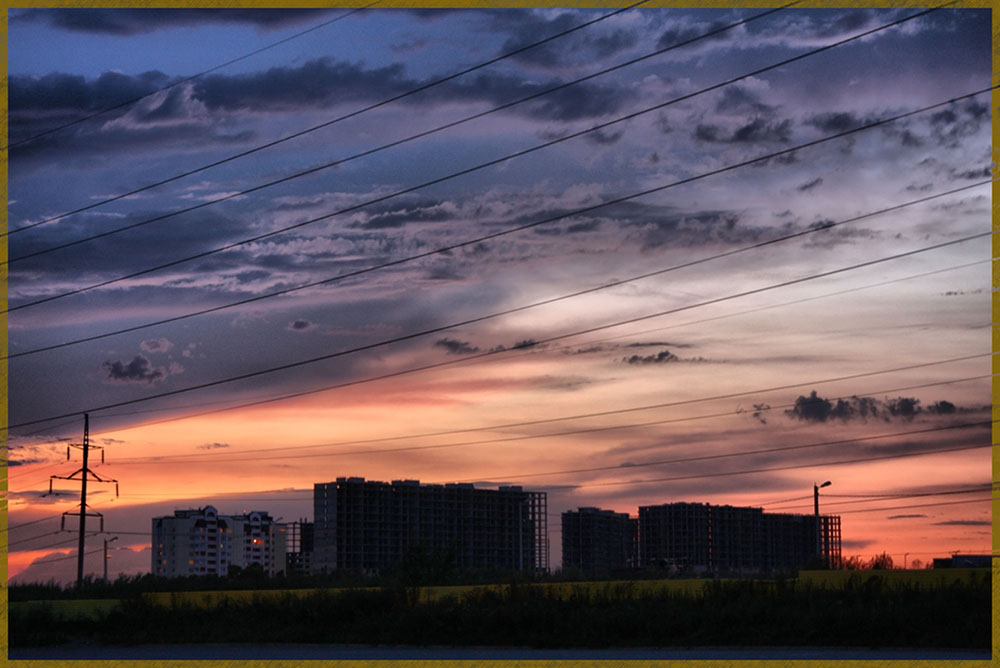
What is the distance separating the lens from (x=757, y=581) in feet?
112

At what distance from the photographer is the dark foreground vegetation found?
28547mm

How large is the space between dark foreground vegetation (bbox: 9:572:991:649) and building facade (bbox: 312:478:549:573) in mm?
89339

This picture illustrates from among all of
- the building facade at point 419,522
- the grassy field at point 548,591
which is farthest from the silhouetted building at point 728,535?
the grassy field at point 548,591

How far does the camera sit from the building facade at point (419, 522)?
128500mm

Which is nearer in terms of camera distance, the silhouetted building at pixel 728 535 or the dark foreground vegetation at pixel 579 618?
the dark foreground vegetation at pixel 579 618

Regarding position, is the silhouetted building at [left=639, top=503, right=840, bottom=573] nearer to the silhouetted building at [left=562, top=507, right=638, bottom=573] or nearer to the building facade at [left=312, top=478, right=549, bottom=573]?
the silhouetted building at [left=562, top=507, right=638, bottom=573]

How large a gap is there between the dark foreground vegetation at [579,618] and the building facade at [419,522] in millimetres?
89339

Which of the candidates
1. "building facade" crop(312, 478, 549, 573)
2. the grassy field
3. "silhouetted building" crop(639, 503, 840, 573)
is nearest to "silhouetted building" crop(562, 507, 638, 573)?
"silhouetted building" crop(639, 503, 840, 573)

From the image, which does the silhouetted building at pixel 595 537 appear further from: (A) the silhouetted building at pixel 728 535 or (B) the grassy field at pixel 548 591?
(B) the grassy field at pixel 548 591

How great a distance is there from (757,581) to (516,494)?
107 m

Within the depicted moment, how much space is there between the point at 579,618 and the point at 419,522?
10500 cm

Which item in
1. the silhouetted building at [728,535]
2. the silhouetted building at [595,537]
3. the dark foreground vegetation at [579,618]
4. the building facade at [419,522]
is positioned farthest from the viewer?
the silhouetted building at [595,537]

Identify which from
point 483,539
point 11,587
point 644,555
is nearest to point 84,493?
point 11,587

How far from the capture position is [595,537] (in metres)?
162
